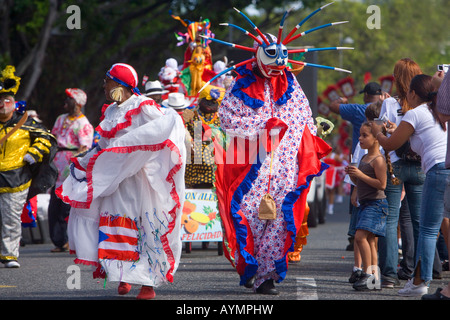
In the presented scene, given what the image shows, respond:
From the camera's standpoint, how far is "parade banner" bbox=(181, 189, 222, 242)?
10688mm

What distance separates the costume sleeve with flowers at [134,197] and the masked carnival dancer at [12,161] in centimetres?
274

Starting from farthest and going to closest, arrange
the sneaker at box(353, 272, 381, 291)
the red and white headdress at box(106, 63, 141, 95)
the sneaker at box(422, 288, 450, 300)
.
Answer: the sneaker at box(353, 272, 381, 291)
the red and white headdress at box(106, 63, 141, 95)
the sneaker at box(422, 288, 450, 300)

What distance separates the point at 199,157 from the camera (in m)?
10.8

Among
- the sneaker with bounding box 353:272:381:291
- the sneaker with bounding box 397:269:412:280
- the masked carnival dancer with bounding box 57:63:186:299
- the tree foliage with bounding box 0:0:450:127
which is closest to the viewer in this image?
the masked carnival dancer with bounding box 57:63:186:299

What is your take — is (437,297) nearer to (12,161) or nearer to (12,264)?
(12,264)

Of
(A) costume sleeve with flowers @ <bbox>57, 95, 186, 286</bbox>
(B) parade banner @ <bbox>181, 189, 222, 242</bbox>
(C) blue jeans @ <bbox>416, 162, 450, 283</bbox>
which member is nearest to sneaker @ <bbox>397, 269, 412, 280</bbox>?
(C) blue jeans @ <bbox>416, 162, 450, 283</bbox>

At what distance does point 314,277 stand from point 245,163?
1.56 metres

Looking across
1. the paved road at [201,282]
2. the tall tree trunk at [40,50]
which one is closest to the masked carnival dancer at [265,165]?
the paved road at [201,282]

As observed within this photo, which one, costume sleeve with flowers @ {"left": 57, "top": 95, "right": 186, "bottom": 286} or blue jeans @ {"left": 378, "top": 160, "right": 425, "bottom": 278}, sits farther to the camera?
blue jeans @ {"left": 378, "top": 160, "right": 425, "bottom": 278}

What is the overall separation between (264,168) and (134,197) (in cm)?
111

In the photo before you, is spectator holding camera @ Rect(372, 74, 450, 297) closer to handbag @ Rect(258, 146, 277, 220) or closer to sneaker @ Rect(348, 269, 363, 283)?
sneaker @ Rect(348, 269, 363, 283)

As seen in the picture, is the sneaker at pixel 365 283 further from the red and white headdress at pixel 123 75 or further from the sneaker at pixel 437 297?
the red and white headdress at pixel 123 75
